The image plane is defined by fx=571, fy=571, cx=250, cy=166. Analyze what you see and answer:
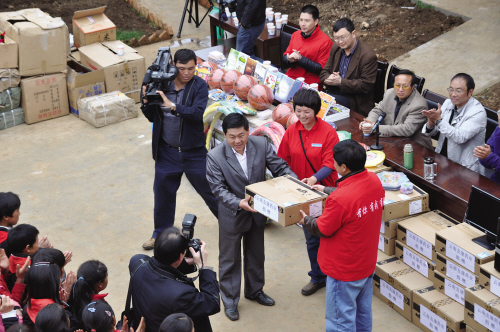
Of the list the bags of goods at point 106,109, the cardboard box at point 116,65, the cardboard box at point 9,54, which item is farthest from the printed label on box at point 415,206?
the cardboard box at point 9,54

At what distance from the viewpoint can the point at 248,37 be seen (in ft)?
27.7

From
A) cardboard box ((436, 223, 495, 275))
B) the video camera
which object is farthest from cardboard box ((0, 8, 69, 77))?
cardboard box ((436, 223, 495, 275))

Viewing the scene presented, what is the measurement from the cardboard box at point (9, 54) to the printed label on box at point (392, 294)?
5932 mm

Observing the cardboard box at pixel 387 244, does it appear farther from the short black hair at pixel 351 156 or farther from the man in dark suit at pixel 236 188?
the short black hair at pixel 351 156

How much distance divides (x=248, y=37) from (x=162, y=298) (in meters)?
6.05

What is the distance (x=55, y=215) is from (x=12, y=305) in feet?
9.93

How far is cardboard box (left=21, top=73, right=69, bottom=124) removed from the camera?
829 cm

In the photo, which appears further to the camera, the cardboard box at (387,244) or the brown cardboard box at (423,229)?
the cardboard box at (387,244)

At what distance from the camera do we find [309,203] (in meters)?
4.00

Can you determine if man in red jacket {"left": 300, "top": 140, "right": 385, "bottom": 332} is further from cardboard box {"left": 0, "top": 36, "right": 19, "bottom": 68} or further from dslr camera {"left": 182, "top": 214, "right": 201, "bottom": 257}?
cardboard box {"left": 0, "top": 36, "right": 19, "bottom": 68}

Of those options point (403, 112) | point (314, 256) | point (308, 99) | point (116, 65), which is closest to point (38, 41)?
point (116, 65)

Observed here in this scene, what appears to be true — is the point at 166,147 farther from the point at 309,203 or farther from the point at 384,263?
the point at 384,263

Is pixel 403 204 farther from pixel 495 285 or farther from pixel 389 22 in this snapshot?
pixel 389 22

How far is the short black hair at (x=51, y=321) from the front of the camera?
9.83ft
